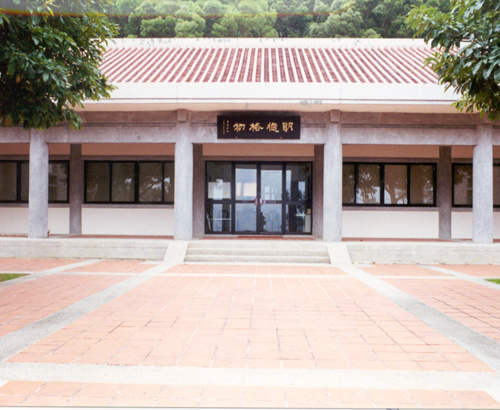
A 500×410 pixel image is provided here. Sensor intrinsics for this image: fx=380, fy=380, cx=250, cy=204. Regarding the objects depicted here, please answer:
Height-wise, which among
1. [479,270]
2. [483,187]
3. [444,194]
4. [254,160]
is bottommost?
[479,270]

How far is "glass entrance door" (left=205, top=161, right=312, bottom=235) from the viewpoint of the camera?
13.5 meters

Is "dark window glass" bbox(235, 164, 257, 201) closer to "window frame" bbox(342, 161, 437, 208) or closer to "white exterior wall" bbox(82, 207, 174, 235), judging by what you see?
"white exterior wall" bbox(82, 207, 174, 235)

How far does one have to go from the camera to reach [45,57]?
5457mm

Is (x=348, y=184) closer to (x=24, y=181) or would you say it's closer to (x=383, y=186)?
(x=383, y=186)

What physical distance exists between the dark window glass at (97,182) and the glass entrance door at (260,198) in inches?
146

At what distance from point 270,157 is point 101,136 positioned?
5.60m

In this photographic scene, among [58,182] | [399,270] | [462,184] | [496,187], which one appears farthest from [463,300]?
[58,182]

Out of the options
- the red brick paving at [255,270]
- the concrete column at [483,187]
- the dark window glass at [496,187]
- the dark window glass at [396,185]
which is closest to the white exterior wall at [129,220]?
the red brick paving at [255,270]

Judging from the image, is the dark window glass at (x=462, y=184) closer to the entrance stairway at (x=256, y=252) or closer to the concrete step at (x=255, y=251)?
the entrance stairway at (x=256, y=252)

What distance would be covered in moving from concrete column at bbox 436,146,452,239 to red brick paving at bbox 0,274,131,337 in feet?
35.2

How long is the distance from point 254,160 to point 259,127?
2.72 metres

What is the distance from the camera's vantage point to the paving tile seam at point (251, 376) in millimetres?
3131

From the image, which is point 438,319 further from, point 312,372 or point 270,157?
point 270,157

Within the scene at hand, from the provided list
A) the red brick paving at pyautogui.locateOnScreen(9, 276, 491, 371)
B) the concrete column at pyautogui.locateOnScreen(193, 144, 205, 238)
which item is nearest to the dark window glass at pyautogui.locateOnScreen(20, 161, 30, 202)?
the concrete column at pyautogui.locateOnScreen(193, 144, 205, 238)
